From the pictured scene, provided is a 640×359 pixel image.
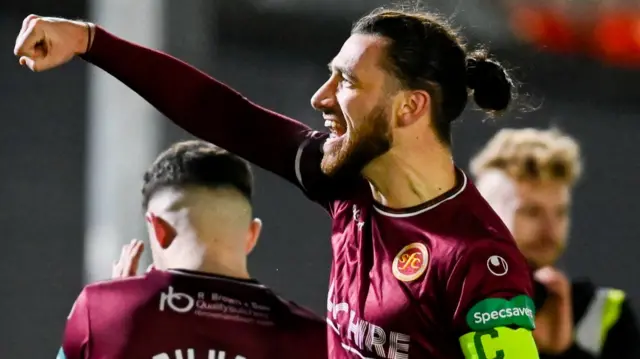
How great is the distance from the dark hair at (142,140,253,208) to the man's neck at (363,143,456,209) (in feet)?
1.10

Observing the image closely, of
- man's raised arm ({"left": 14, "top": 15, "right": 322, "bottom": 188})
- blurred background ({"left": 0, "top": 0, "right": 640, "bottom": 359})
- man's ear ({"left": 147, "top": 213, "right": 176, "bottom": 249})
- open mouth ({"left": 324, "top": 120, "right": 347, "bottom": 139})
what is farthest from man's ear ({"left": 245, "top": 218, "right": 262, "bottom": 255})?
blurred background ({"left": 0, "top": 0, "right": 640, "bottom": 359})

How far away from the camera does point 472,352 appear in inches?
47.7

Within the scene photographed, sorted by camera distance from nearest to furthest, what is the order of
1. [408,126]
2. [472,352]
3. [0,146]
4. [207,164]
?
[472,352] → [408,126] → [207,164] → [0,146]

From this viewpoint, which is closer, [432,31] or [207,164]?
[432,31]

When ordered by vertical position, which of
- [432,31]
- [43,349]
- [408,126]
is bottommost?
[43,349]

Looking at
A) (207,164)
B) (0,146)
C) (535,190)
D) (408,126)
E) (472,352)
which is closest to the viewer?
(472,352)

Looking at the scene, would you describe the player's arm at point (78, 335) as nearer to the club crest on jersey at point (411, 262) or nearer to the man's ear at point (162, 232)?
the man's ear at point (162, 232)

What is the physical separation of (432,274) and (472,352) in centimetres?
9

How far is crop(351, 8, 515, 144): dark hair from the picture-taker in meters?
1.32

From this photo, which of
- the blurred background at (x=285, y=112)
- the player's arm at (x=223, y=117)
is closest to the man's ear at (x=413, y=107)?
the player's arm at (x=223, y=117)

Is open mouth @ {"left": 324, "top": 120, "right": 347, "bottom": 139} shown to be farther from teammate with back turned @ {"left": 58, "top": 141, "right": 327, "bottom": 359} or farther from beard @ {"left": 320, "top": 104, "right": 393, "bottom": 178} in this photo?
teammate with back turned @ {"left": 58, "top": 141, "right": 327, "bottom": 359}

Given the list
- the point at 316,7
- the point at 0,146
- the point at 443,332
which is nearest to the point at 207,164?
the point at 443,332

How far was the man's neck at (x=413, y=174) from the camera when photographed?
1.31 metres

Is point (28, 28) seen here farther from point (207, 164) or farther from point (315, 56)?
point (315, 56)
